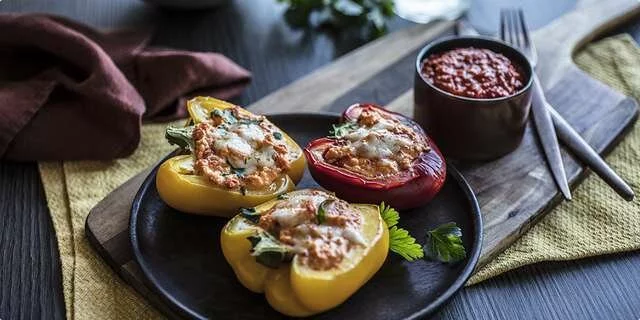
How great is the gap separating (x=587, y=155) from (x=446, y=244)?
623mm

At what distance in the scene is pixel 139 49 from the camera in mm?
2678

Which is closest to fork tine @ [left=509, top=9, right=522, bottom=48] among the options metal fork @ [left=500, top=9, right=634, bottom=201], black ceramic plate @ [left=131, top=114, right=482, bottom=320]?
metal fork @ [left=500, top=9, right=634, bottom=201]

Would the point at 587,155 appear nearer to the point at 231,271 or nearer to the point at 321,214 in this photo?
the point at 321,214

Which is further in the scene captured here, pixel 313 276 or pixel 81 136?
pixel 81 136

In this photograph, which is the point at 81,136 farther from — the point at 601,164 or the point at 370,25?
the point at 601,164

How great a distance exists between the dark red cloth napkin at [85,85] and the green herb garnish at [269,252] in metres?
0.82

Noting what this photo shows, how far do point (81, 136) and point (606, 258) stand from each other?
1.50 metres

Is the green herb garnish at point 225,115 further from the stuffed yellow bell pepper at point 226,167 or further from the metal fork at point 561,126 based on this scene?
the metal fork at point 561,126

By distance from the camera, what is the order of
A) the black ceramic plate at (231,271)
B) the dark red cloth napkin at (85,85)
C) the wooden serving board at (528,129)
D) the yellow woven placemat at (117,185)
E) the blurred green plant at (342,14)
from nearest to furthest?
the black ceramic plate at (231,271), the yellow woven placemat at (117,185), the wooden serving board at (528,129), the dark red cloth napkin at (85,85), the blurred green plant at (342,14)

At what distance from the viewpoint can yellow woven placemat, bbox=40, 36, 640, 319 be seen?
1896mm

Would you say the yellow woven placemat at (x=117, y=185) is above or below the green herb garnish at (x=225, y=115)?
below

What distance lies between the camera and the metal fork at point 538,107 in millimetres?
2205

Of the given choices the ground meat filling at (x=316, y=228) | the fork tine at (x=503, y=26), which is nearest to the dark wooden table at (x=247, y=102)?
the fork tine at (x=503, y=26)

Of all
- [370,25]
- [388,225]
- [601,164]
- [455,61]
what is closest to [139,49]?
[370,25]
